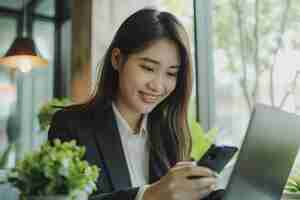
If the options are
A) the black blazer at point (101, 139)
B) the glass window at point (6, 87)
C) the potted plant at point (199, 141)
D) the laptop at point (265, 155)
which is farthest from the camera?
the glass window at point (6, 87)

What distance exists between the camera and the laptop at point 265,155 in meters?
1.05

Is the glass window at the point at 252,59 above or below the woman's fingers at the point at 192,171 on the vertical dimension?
above

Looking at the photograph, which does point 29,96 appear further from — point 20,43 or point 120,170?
point 120,170

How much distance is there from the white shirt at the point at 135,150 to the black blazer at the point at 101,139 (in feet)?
0.08

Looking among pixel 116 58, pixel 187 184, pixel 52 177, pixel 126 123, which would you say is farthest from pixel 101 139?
Result: pixel 52 177

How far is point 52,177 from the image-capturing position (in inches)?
34.5

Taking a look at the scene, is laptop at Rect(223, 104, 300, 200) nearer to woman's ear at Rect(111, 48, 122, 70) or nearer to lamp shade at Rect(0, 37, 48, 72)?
woman's ear at Rect(111, 48, 122, 70)

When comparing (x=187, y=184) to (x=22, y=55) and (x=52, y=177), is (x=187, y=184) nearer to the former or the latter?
(x=52, y=177)

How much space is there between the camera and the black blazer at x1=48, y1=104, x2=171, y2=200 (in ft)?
4.58

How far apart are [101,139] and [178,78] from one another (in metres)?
0.32

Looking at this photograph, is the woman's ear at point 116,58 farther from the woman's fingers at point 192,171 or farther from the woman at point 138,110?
the woman's fingers at point 192,171

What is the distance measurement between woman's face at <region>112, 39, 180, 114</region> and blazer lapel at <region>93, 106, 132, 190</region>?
0.10 meters

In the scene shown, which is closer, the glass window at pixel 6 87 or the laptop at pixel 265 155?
the laptop at pixel 265 155

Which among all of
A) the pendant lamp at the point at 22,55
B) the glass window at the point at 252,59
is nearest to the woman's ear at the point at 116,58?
the glass window at the point at 252,59
